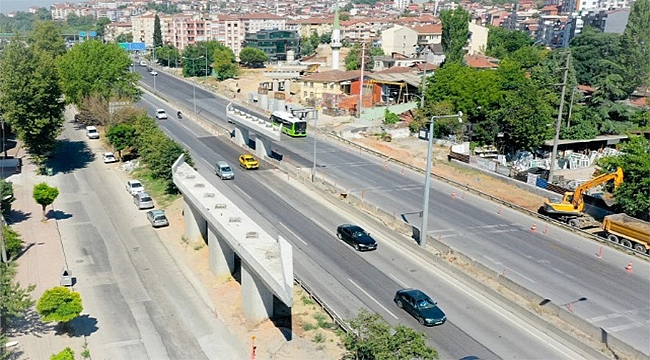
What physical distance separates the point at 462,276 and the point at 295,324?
33.0 ft

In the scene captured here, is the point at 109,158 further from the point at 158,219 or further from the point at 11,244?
the point at 11,244

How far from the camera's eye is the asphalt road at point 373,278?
26.1 m

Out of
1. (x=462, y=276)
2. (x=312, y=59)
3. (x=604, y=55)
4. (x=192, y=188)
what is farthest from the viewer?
(x=312, y=59)

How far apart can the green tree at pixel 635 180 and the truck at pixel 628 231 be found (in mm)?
1886

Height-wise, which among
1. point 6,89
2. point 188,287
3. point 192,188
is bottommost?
point 188,287

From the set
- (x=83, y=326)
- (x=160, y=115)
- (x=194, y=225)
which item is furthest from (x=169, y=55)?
(x=83, y=326)

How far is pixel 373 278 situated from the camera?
32.8m

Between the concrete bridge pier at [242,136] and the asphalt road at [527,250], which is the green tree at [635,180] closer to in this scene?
the asphalt road at [527,250]

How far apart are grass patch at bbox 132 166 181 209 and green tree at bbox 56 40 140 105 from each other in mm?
20764

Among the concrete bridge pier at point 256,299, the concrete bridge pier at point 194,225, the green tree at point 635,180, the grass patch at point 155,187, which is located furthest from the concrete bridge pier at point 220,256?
the green tree at point 635,180

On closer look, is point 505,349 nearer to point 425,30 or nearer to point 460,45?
point 460,45

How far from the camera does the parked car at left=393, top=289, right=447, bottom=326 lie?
2730 cm

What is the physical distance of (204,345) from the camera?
26.8 m

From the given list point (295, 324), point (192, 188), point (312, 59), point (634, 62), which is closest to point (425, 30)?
point (312, 59)
